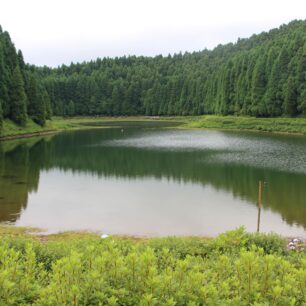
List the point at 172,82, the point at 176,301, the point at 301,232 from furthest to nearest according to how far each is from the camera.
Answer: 1. the point at 172,82
2. the point at 301,232
3. the point at 176,301

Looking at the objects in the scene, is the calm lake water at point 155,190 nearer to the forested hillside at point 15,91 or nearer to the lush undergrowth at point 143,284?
the lush undergrowth at point 143,284

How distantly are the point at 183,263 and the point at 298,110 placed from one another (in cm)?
8633

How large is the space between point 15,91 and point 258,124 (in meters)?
52.5

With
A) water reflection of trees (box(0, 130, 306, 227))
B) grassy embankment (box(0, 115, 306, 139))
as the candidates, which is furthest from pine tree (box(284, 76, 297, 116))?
water reflection of trees (box(0, 130, 306, 227))

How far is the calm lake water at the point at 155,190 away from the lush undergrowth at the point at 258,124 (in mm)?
27325

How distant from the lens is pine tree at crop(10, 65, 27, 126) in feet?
246

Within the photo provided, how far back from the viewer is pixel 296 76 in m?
86.8

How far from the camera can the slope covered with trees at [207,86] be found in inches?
3570

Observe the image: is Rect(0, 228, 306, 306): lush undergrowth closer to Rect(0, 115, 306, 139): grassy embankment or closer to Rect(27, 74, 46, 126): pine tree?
Rect(0, 115, 306, 139): grassy embankment

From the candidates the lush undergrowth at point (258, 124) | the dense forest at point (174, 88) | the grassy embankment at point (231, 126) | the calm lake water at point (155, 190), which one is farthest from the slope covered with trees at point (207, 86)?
the calm lake water at point (155, 190)

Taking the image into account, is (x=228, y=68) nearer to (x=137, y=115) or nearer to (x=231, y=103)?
(x=231, y=103)

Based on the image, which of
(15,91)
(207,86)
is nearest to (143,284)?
(15,91)

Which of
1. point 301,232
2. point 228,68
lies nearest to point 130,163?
point 301,232

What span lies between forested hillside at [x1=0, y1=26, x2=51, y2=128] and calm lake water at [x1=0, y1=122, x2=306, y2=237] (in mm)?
24528
